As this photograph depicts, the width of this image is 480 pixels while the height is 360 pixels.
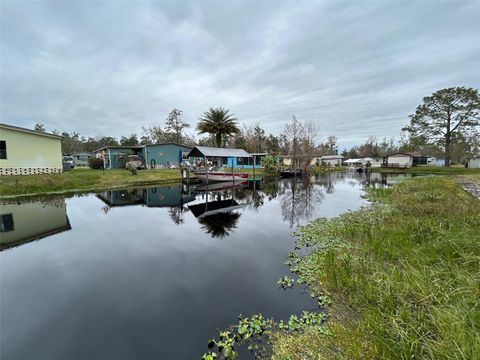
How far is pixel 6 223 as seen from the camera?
33.2ft

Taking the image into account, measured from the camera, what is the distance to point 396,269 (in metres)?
4.32

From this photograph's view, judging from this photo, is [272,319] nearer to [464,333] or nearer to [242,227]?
[464,333]

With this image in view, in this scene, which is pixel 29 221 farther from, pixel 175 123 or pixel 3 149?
pixel 175 123

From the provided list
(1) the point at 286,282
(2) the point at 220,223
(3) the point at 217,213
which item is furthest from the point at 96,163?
(1) the point at 286,282

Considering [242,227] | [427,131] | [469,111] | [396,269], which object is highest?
[469,111]

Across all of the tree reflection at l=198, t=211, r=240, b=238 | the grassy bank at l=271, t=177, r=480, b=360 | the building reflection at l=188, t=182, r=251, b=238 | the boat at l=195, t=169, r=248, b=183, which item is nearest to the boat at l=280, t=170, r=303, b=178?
the boat at l=195, t=169, r=248, b=183

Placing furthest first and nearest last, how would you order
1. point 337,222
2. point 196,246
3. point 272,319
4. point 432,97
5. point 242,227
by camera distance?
point 432,97 → point 242,227 → point 337,222 → point 196,246 → point 272,319

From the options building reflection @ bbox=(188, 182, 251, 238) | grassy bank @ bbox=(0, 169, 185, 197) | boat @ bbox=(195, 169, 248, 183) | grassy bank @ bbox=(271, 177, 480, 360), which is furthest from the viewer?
boat @ bbox=(195, 169, 248, 183)

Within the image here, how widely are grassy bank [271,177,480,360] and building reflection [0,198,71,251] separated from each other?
9.53 m

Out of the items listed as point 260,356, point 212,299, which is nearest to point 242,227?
point 212,299

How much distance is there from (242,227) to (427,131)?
46.6m

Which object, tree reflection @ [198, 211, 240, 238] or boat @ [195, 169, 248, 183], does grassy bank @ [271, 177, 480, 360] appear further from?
boat @ [195, 169, 248, 183]

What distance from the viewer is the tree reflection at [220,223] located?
31.6 ft

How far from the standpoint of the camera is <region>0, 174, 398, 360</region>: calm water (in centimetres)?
377
